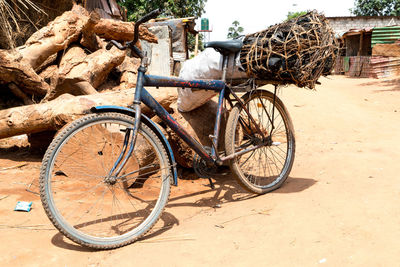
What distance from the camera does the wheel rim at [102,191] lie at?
89.3 inches

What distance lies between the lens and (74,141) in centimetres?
333

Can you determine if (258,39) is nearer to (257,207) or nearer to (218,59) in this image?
(218,59)

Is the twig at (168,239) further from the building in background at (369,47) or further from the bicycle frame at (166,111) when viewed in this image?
the building in background at (369,47)

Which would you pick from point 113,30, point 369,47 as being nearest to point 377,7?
point 369,47

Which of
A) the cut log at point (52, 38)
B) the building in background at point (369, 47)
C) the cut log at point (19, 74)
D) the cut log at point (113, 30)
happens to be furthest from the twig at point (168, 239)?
the building in background at point (369, 47)

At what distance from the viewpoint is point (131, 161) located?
3.37 metres

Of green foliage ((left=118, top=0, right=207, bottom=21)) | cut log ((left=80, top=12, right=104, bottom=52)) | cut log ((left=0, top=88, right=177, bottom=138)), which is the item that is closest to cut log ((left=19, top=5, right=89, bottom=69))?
cut log ((left=80, top=12, right=104, bottom=52))

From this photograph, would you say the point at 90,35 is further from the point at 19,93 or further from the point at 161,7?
the point at 161,7

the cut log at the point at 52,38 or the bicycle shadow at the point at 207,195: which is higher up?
the cut log at the point at 52,38

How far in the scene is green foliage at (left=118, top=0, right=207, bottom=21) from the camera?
68.6ft

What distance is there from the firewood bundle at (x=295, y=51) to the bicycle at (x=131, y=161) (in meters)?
0.22

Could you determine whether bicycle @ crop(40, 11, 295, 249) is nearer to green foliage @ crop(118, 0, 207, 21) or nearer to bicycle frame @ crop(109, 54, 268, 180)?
bicycle frame @ crop(109, 54, 268, 180)

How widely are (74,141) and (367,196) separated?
2.69 metres

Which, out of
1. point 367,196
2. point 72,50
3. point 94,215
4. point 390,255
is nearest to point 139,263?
point 94,215
